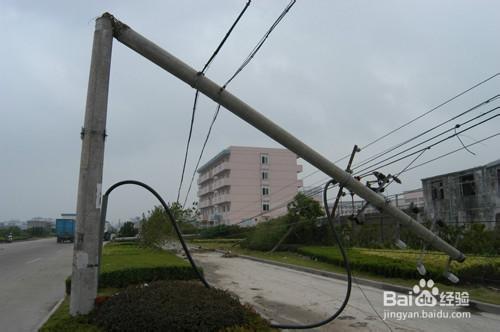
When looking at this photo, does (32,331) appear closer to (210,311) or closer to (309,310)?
(210,311)

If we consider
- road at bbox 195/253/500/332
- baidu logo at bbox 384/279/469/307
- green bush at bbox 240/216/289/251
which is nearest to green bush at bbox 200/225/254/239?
green bush at bbox 240/216/289/251

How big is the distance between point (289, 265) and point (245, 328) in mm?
13988

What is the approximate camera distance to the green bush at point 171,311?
5246 mm

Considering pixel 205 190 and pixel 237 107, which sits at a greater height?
pixel 205 190

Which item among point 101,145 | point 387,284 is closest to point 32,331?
point 101,145

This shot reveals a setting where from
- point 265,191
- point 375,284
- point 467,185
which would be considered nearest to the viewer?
point 375,284

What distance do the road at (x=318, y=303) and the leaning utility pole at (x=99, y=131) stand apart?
141 inches

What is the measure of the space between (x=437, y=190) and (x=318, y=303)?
2344 centimetres

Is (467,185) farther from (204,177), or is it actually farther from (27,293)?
(204,177)

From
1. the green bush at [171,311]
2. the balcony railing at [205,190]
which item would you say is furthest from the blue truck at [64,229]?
the green bush at [171,311]

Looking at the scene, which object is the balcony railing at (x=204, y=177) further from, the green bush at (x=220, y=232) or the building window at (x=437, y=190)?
the building window at (x=437, y=190)

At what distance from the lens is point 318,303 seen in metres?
10.3

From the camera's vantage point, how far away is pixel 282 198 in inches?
2938

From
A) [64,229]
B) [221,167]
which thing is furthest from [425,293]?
[221,167]
